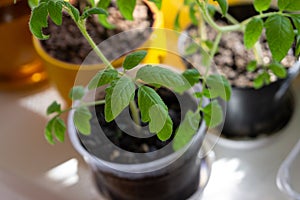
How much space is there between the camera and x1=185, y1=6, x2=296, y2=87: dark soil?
2.90ft

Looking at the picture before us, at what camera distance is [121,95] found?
0.52m

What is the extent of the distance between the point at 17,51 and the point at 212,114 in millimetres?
477

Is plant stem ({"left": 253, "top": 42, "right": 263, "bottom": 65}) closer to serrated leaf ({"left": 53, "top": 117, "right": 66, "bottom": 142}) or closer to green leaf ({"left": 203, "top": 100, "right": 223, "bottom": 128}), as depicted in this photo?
green leaf ({"left": 203, "top": 100, "right": 223, "bottom": 128})

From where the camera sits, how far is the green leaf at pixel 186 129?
68cm

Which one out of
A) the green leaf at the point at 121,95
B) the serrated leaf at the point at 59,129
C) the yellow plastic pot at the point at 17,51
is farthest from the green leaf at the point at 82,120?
the yellow plastic pot at the point at 17,51

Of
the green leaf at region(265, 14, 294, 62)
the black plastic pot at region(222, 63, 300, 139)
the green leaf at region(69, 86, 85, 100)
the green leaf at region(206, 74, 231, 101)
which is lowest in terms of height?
the black plastic pot at region(222, 63, 300, 139)

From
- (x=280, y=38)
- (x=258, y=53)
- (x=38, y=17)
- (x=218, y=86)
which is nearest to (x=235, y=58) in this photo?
(x=258, y=53)

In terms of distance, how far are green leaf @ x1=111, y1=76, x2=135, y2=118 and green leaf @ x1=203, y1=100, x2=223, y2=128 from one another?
19cm

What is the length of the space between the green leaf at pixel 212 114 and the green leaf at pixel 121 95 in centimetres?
19

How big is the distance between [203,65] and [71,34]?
0.87 ft

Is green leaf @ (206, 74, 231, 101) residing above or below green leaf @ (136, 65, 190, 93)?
below

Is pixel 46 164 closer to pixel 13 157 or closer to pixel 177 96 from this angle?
pixel 13 157

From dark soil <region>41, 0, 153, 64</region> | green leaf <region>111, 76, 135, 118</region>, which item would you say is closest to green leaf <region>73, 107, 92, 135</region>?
green leaf <region>111, 76, 135, 118</region>

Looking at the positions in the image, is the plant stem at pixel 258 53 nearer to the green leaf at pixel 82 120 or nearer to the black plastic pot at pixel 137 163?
the black plastic pot at pixel 137 163
